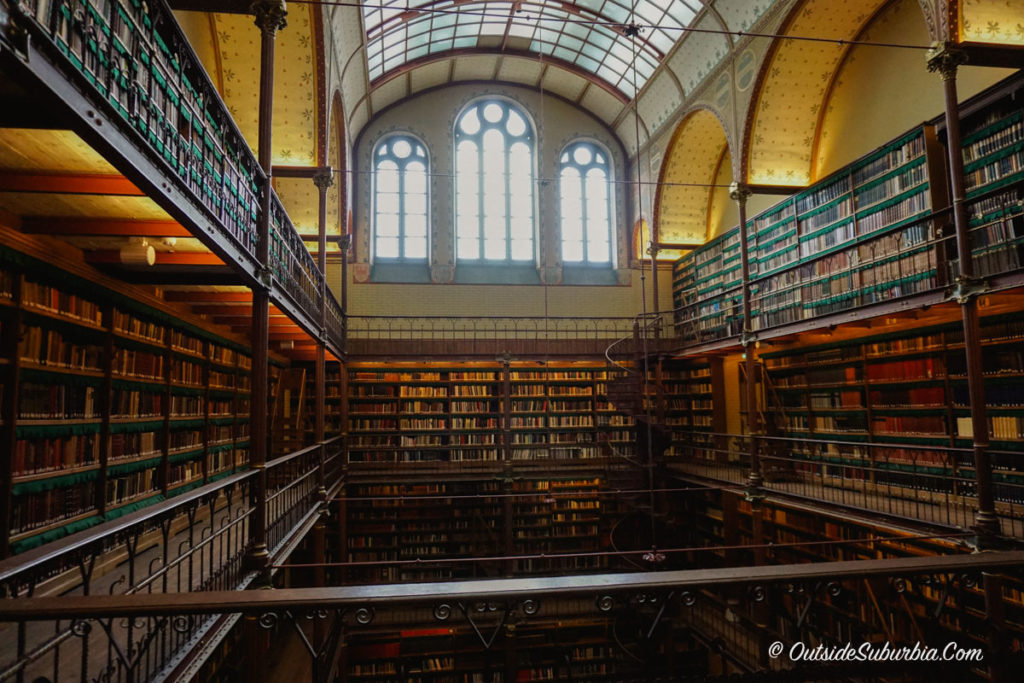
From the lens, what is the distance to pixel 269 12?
4711mm

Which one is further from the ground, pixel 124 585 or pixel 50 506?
pixel 50 506

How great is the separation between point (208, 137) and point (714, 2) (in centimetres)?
902

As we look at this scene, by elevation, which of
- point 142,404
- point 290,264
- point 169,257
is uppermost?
point 290,264

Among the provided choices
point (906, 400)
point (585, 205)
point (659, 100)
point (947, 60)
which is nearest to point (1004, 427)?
point (906, 400)

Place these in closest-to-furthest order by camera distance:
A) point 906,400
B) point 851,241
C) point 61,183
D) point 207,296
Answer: point 61,183
point 207,296
point 906,400
point 851,241

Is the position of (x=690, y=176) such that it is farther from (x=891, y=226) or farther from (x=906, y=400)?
(x=906, y=400)

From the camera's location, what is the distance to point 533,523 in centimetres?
1074

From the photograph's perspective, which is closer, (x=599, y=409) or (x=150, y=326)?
(x=150, y=326)

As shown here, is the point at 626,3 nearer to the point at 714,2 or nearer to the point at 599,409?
the point at 714,2

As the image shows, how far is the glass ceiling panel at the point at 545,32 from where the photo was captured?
10812 mm

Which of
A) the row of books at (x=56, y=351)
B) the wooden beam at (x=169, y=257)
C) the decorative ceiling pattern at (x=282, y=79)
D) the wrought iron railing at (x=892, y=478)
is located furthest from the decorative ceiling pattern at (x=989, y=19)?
the row of books at (x=56, y=351)

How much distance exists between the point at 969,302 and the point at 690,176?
801 cm

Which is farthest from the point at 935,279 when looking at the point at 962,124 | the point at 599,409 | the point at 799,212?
the point at 599,409

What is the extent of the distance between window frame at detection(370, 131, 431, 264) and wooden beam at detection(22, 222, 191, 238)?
9481 millimetres
